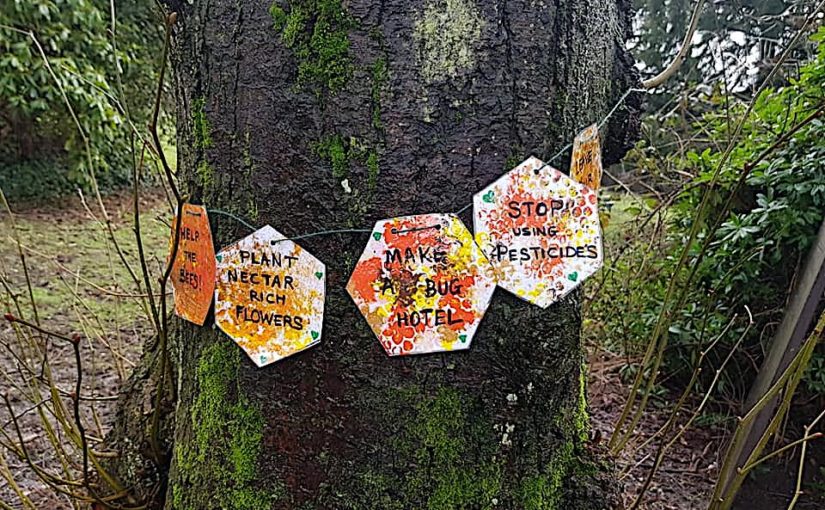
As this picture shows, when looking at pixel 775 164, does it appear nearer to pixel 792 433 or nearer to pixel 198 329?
pixel 792 433

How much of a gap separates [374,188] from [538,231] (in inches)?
10.4

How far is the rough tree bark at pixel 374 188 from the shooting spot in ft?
3.16

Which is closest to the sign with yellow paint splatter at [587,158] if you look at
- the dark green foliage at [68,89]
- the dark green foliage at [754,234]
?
the dark green foliage at [754,234]

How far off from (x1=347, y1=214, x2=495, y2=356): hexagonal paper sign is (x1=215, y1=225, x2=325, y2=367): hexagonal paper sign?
0.07 metres

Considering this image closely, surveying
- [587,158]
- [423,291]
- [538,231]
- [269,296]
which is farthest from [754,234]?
[269,296]

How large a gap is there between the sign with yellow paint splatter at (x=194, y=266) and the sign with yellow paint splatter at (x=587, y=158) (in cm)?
60

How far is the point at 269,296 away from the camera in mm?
1056

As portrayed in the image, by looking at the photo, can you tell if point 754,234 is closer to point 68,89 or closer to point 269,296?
point 269,296

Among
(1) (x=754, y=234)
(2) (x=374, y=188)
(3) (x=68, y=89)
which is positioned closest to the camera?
(2) (x=374, y=188)

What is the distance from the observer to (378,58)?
0.96 meters

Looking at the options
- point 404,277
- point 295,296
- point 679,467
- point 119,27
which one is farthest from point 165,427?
point 119,27

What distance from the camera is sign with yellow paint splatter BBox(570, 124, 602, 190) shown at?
1084 millimetres

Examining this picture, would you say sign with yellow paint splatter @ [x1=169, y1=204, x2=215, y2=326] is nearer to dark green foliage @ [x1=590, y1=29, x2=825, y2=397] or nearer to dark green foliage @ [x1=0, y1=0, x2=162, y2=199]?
dark green foliage @ [x1=590, y1=29, x2=825, y2=397]

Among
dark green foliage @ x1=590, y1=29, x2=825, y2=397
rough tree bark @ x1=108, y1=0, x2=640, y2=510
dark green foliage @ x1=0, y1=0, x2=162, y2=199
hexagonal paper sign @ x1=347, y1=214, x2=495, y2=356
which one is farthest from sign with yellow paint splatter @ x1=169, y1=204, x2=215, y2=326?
dark green foliage @ x1=0, y1=0, x2=162, y2=199
